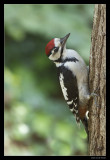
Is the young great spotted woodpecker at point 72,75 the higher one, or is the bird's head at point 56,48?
the bird's head at point 56,48

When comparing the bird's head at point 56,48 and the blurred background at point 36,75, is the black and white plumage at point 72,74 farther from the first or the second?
the blurred background at point 36,75

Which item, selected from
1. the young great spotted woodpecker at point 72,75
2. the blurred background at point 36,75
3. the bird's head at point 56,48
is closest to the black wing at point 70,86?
the young great spotted woodpecker at point 72,75

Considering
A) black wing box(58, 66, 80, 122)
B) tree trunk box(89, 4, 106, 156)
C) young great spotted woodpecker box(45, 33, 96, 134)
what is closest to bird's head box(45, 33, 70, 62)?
young great spotted woodpecker box(45, 33, 96, 134)

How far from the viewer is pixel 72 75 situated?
11.1 feet

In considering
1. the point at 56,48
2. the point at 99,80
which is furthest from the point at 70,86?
the point at 99,80

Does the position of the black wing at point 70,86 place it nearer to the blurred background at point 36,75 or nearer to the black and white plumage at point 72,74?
the black and white plumage at point 72,74

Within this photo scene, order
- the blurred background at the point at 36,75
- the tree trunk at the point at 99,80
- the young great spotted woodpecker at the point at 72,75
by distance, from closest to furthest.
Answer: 1. the tree trunk at the point at 99,80
2. the young great spotted woodpecker at the point at 72,75
3. the blurred background at the point at 36,75

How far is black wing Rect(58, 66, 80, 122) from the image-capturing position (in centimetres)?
340

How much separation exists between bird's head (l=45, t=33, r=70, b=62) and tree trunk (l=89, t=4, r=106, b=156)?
52cm

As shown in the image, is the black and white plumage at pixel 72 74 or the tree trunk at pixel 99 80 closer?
the tree trunk at pixel 99 80

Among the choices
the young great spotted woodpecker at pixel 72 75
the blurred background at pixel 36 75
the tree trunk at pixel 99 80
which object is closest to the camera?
the tree trunk at pixel 99 80

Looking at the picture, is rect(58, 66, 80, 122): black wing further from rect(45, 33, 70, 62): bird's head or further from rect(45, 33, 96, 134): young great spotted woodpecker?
rect(45, 33, 70, 62): bird's head

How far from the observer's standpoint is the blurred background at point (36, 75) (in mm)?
5168
